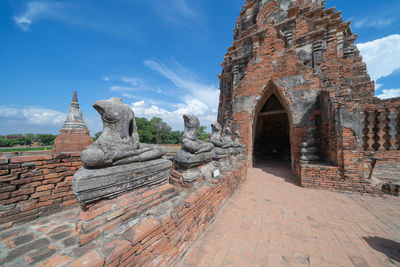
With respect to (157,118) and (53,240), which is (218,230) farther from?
(157,118)

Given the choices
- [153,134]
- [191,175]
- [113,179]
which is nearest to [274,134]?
[191,175]

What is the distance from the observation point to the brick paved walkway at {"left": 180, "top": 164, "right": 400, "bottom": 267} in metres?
1.96

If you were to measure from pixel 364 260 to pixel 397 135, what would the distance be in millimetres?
7406

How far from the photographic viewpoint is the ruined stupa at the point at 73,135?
6.03 m

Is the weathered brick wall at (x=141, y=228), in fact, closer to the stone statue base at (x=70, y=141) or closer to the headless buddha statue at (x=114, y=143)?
the headless buddha statue at (x=114, y=143)

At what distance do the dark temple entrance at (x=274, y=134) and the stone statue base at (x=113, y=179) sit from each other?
10319 mm

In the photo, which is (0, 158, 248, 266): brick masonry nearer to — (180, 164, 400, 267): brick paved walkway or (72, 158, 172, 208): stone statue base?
(72, 158, 172, 208): stone statue base

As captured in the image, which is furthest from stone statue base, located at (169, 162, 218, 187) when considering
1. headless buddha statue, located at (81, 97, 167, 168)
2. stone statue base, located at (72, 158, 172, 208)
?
headless buddha statue, located at (81, 97, 167, 168)

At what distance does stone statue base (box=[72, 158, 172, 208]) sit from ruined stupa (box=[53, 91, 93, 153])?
240 inches

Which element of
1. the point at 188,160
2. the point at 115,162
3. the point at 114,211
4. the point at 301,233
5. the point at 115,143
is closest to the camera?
the point at 114,211

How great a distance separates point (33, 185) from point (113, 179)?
7.25ft

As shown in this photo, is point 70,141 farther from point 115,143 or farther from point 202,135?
point 202,135

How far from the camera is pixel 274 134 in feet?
40.7

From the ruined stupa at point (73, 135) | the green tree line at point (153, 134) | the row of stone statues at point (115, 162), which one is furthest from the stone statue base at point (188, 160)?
the green tree line at point (153, 134)
